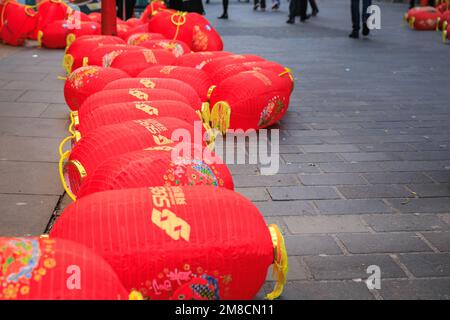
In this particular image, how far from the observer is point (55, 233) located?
211 centimetres

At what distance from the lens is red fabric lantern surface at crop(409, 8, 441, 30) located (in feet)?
44.7

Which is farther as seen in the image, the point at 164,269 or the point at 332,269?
the point at 332,269

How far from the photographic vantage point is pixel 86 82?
471 centimetres

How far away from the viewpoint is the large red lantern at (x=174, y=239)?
6.46 feet

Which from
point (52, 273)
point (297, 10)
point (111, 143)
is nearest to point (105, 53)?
point (111, 143)

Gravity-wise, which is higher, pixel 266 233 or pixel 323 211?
pixel 266 233

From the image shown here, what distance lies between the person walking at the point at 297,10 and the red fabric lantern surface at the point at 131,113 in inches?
473

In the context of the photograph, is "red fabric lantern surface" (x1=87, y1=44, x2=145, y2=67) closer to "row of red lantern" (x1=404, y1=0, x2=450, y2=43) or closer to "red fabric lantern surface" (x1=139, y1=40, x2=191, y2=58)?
"red fabric lantern surface" (x1=139, y1=40, x2=191, y2=58)

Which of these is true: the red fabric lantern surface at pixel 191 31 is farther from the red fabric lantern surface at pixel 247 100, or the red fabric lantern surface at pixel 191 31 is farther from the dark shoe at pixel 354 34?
the dark shoe at pixel 354 34
